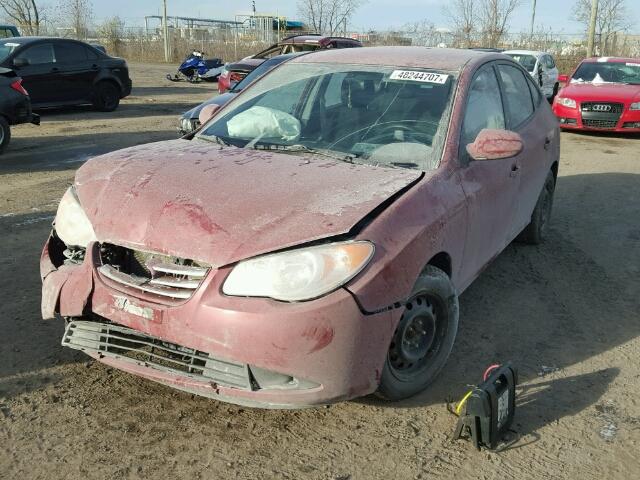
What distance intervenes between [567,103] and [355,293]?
11327mm

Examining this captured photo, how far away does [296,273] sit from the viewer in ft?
8.36

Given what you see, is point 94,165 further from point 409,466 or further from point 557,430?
point 557,430

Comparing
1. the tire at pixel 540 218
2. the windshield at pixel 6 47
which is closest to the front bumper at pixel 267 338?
the tire at pixel 540 218

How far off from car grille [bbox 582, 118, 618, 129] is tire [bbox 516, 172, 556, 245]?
7313mm

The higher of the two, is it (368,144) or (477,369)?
(368,144)

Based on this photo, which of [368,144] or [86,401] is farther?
[368,144]

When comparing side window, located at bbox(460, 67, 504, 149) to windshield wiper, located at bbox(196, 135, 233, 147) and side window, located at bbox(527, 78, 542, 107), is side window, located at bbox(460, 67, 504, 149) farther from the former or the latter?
windshield wiper, located at bbox(196, 135, 233, 147)

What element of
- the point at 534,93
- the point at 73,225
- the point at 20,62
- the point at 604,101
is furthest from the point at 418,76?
the point at 20,62

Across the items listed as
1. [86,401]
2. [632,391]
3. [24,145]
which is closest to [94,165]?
[86,401]

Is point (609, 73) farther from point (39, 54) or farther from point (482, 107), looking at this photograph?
point (39, 54)

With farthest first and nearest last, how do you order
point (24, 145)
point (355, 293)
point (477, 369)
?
1. point (24, 145)
2. point (477, 369)
3. point (355, 293)

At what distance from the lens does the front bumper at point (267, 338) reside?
8.12 feet

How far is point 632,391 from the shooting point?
10.9 feet

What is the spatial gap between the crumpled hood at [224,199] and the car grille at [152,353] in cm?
41
